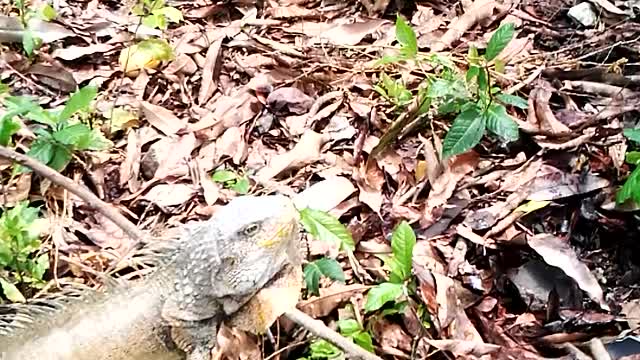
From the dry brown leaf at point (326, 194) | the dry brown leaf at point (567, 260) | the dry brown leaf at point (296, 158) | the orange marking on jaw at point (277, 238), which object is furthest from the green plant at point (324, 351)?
the dry brown leaf at point (296, 158)

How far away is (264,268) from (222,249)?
141mm

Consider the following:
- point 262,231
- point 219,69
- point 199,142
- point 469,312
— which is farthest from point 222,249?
point 219,69

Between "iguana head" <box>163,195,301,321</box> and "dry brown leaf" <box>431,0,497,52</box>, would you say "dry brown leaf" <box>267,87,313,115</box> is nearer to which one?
"dry brown leaf" <box>431,0,497,52</box>

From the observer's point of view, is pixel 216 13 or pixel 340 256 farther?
pixel 216 13

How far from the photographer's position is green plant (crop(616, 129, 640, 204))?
10.8 feet

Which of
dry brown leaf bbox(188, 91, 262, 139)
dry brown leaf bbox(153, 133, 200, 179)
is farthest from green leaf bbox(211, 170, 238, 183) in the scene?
dry brown leaf bbox(188, 91, 262, 139)

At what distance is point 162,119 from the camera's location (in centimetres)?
426

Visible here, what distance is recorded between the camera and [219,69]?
4531mm

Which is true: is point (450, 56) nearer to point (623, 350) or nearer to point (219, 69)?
point (219, 69)

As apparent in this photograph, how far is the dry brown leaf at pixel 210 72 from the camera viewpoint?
440 cm

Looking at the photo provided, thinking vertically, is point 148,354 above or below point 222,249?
below

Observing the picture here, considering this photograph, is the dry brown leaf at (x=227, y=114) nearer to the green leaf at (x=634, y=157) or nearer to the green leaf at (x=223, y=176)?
the green leaf at (x=223, y=176)

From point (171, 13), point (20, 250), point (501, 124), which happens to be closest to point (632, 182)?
point (501, 124)

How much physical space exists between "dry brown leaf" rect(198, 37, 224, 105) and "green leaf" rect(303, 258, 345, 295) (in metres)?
1.30
